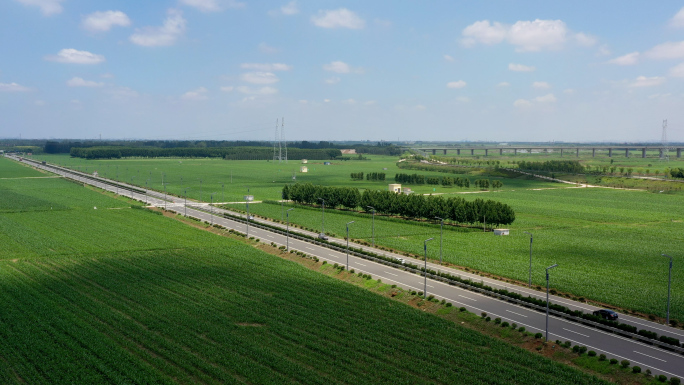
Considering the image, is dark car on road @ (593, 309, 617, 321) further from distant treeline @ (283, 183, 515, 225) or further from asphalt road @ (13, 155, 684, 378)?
distant treeline @ (283, 183, 515, 225)

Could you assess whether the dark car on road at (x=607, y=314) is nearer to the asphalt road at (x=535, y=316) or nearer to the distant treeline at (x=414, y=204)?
the asphalt road at (x=535, y=316)

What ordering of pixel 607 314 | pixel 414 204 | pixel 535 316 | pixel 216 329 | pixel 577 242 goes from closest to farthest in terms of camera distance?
pixel 216 329, pixel 607 314, pixel 535 316, pixel 577 242, pixel 414 204

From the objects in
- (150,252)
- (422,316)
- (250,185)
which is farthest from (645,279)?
(250,185)

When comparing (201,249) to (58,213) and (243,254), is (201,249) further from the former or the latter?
(58,213)

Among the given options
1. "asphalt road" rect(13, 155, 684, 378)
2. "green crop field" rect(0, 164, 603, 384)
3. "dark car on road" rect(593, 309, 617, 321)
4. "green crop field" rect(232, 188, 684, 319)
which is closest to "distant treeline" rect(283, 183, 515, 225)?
"green crop field" rect(232, 188, 684, 319)

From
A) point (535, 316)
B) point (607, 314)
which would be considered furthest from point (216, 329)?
point (607, 314)

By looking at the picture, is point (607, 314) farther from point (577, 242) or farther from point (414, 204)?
point (414, 204)
